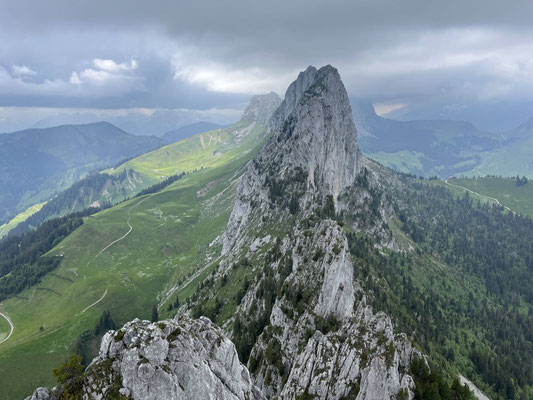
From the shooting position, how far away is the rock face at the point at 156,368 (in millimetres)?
31047

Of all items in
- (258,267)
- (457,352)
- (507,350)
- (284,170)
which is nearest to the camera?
(258,267)

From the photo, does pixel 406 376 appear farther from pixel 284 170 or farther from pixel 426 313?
pixel 284 170

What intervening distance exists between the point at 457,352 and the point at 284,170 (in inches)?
5062

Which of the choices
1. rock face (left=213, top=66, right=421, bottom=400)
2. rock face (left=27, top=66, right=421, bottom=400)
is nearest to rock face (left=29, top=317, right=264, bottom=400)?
rock face (left=27, top=66, right=421, bottom=400)

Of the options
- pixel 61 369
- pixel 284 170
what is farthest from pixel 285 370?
pixel 284 170

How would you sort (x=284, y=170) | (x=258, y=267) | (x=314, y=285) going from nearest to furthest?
(x=314, y=285), (x=258, y=267), (x=284, y=170)

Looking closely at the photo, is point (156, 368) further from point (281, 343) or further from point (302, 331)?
point (281, 343)

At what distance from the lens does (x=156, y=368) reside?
32469mm

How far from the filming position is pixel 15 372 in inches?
4946

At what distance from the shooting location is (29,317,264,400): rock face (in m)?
31.0

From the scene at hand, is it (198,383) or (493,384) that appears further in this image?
(493,384)

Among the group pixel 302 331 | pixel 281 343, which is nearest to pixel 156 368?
pixel 302 331

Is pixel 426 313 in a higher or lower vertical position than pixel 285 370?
lower

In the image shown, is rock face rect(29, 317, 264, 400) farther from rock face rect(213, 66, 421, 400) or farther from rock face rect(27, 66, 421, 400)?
rock face rect(213, 66, 421, 400)
